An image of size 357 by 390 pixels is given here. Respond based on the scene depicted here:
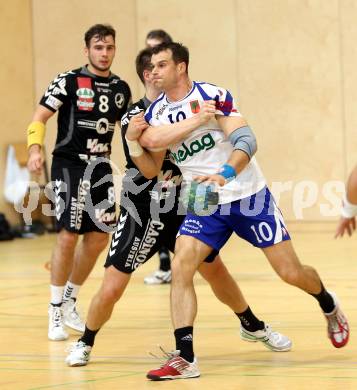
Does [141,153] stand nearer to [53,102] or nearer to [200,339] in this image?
[200,339]

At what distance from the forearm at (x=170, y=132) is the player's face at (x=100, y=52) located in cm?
203

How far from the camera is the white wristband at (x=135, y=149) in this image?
6.67 m

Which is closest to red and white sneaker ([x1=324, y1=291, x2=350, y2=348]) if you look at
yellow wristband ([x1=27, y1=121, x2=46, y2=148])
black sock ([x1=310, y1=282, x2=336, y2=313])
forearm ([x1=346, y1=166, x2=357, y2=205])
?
black sock ([x1=310, y1=282, x2=336, y2=313])

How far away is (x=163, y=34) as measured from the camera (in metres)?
9.90

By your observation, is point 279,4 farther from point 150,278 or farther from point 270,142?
point 150,278

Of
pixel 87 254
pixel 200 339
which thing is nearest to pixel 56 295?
pixel 87 254

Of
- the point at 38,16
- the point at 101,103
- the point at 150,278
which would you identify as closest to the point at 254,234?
the point at 101,103

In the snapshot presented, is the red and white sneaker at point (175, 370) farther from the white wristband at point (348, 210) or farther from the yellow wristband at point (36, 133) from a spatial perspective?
the yellow wristband at point (36, 133)

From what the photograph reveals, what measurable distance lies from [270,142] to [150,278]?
226 inches

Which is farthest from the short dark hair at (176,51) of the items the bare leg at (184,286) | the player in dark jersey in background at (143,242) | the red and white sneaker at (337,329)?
the red and white sneaker at (337,329)

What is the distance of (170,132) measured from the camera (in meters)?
6.49

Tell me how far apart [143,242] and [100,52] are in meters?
2.15

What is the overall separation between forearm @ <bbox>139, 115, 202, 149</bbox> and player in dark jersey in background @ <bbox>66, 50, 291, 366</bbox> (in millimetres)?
184

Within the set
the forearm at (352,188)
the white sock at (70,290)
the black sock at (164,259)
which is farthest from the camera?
the black sock at (164,259)
